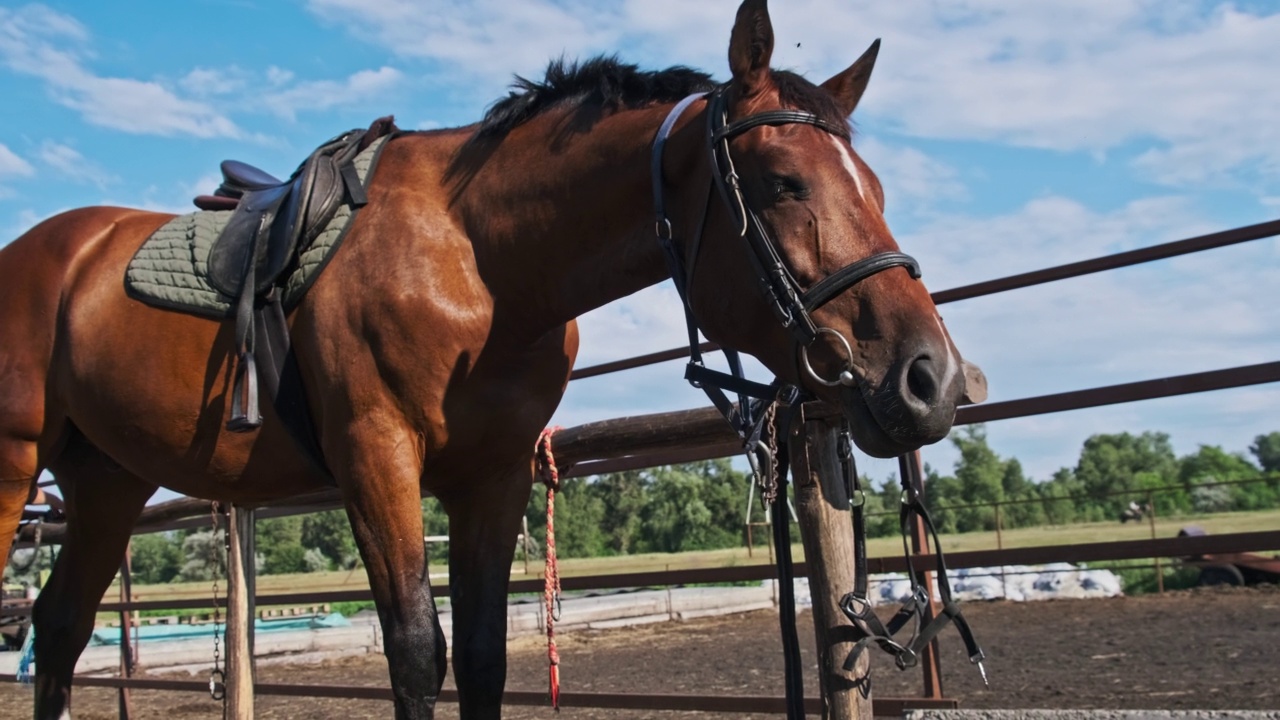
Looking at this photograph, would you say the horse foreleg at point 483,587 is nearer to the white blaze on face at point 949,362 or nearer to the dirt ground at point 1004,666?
the white blaze on face at point 949,362

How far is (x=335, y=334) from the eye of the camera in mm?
2686

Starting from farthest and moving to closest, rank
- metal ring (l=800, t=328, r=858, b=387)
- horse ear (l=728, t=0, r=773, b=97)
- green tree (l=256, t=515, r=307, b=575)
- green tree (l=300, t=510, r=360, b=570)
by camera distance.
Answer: green tree (l=300, t=510, r=360, b=570) < green tree (l=256, t=515, r=307, b=575) < horse ear (l=728, t=0, r=773, b=97) < metal ring (l=800, t=328, r=858, b=387)

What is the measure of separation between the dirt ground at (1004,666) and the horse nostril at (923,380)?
4685mm

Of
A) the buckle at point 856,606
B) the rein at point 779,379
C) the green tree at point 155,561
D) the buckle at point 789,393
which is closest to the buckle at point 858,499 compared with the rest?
the rein at point 779,379

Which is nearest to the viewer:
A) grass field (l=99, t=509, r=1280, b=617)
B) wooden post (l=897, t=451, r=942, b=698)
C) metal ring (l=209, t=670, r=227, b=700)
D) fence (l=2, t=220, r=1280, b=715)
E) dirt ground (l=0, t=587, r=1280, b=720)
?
fence (l=2, t=220, r=1280, b=715)

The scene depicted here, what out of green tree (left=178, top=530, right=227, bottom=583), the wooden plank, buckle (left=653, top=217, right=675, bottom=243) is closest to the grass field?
green tree (left=178, top=530, right=227, bottom=583)

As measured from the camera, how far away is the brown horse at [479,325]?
223 cm

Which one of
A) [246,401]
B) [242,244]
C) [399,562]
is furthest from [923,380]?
[242,244]

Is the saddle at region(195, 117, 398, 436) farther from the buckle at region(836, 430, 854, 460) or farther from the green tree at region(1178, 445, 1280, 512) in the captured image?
the green tree at region(1178, 445, 1280, 512)

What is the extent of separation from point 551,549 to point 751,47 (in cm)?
214

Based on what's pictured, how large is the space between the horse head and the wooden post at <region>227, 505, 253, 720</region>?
14.3 feet

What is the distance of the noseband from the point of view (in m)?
2.16

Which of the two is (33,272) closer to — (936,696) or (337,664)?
(936,696)

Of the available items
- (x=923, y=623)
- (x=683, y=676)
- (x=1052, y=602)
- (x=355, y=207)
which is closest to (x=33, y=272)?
(x=355, y=207)
